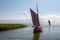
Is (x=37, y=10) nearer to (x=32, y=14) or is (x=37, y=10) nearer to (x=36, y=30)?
(x=32, y=14)

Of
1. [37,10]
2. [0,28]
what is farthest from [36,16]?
[0,28]

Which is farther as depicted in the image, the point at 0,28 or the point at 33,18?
the point at 0,28

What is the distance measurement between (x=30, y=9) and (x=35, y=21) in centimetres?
374

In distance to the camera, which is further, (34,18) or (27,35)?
(34,18)

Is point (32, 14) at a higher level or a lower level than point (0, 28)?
higher

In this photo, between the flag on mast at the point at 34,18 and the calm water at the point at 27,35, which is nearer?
the calm water at the point at 27,35

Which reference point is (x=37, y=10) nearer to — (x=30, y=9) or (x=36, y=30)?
(x=30, y=9)

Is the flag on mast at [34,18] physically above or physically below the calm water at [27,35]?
above

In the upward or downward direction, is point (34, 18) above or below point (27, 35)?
above

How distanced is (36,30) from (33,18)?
3558mm

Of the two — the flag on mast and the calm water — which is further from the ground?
the flag on mast

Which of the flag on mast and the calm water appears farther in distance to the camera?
the flag on mast

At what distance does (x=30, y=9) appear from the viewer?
56.3 m

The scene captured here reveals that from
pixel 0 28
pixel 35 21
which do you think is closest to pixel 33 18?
pixel 35 21
